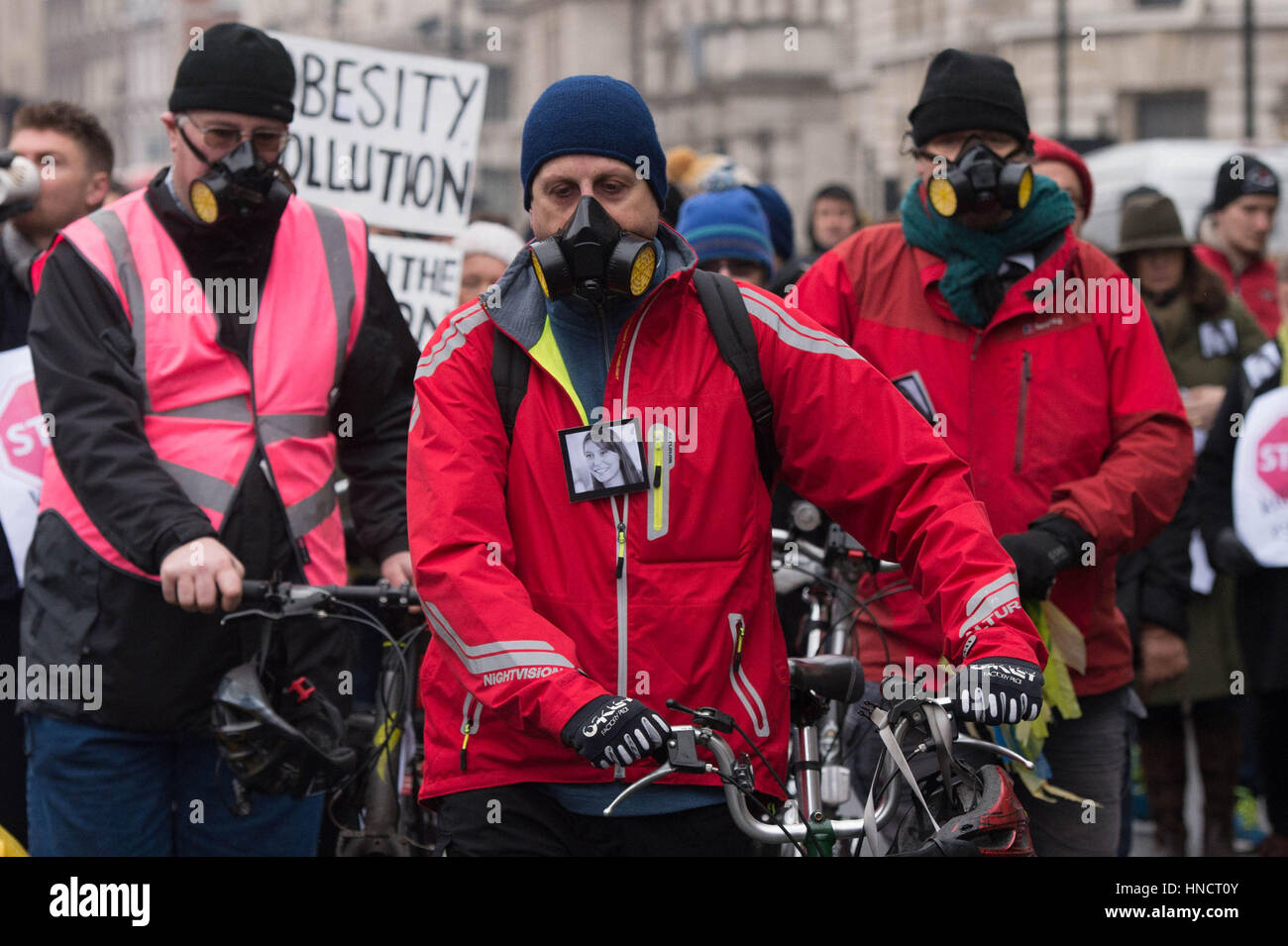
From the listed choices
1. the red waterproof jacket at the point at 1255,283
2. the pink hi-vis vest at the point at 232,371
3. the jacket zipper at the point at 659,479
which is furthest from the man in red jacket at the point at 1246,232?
the jacket zipper at the point at 659,479

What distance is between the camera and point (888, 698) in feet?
13.8

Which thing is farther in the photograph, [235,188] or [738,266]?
[738,266]

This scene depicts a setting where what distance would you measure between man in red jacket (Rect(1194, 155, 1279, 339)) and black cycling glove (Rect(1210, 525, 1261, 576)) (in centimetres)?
246

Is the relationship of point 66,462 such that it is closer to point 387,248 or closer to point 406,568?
point 406,568

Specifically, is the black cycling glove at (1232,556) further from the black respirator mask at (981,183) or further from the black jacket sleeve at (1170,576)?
the black respirator mask at (981,183)

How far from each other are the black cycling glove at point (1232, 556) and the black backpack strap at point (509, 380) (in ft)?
12.7

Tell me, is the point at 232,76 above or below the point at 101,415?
above

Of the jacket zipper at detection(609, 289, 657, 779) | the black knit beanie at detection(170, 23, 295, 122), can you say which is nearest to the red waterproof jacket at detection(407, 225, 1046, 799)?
the jacket zipper at detection(609, 289, 657, 779)

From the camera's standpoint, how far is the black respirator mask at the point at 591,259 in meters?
3.55

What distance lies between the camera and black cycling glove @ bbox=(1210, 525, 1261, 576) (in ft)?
22.1

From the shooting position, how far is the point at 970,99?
191 inches

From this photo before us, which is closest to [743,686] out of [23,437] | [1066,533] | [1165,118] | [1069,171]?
[1066,533]

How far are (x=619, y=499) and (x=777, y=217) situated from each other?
16.5ft

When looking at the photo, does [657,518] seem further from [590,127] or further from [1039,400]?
[1039,400]
